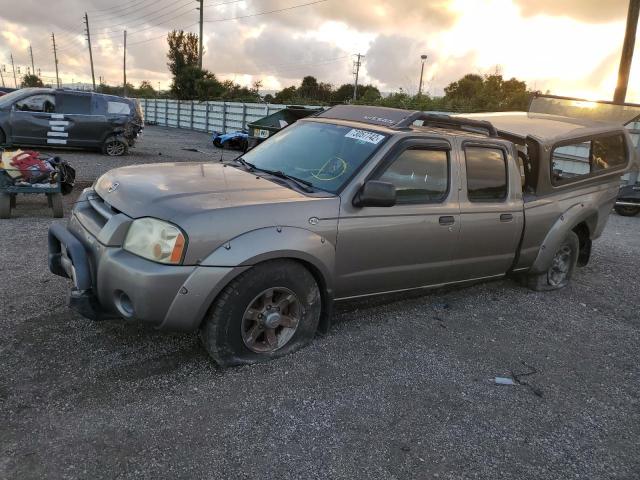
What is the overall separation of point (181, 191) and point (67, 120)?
40.0 feet

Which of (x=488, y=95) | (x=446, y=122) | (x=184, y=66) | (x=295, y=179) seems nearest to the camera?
(x=295, y=179)

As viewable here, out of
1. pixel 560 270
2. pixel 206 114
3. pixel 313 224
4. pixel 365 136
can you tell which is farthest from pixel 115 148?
pixel 206 114

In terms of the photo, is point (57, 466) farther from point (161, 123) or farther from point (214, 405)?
point (161, 123)

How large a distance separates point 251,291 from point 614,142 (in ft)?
16.3

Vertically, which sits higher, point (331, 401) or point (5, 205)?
point (5, 205)

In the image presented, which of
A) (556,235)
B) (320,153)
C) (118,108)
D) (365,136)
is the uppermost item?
(365,136)

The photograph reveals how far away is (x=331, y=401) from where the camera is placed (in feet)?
10.3

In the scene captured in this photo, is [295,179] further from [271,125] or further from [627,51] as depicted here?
[627,51]

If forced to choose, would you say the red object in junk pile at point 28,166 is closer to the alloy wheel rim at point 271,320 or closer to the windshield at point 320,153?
the windshield at point 320,153

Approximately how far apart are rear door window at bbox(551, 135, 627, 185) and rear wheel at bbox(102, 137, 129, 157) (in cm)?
1218

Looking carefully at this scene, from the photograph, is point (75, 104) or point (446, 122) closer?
point (446, 122)

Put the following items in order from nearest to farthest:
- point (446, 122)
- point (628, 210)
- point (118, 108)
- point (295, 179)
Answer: point (295, 179), point (446, 122), point (628, 210), point (118, 108)

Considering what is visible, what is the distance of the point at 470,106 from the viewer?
2112 cm

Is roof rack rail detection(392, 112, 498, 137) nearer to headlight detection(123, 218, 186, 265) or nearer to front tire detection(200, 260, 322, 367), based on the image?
front tire detection(200, 260, 322, 367)
